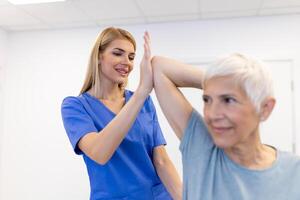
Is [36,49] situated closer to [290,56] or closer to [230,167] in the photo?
[290,56]

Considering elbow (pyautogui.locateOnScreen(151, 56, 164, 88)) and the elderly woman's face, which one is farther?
elbow (pyautogui.locateOnScreen(151, 56, 164, 88))

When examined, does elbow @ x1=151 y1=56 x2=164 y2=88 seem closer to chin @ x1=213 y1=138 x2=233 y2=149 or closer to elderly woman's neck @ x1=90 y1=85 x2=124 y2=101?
chin @ x1=213 y1=138 x2=233 y2=149

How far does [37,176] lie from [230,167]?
326cm

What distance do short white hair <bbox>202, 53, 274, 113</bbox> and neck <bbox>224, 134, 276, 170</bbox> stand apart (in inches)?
5.1

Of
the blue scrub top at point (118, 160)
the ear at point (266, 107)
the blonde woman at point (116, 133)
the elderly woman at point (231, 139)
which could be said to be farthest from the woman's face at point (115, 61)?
the ear at point (266, 107)

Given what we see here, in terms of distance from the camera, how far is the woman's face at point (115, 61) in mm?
1452

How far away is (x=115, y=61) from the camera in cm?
145

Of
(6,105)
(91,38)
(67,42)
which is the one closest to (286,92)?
(91,38)

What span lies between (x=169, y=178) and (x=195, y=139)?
45 centimetres

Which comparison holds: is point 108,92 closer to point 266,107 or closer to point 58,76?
point 266,107

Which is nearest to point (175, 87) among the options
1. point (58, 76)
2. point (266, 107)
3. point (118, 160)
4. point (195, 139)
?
point (195, 139)

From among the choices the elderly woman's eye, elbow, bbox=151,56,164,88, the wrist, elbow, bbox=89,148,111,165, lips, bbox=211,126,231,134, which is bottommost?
elbow, bbox=89,148,111,165

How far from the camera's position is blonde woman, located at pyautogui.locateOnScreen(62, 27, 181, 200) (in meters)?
1.21

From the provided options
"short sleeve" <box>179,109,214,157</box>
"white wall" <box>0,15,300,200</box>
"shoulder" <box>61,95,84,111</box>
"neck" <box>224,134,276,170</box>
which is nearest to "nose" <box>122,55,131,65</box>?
"shoulder" <box>61,95,84,111</box>
